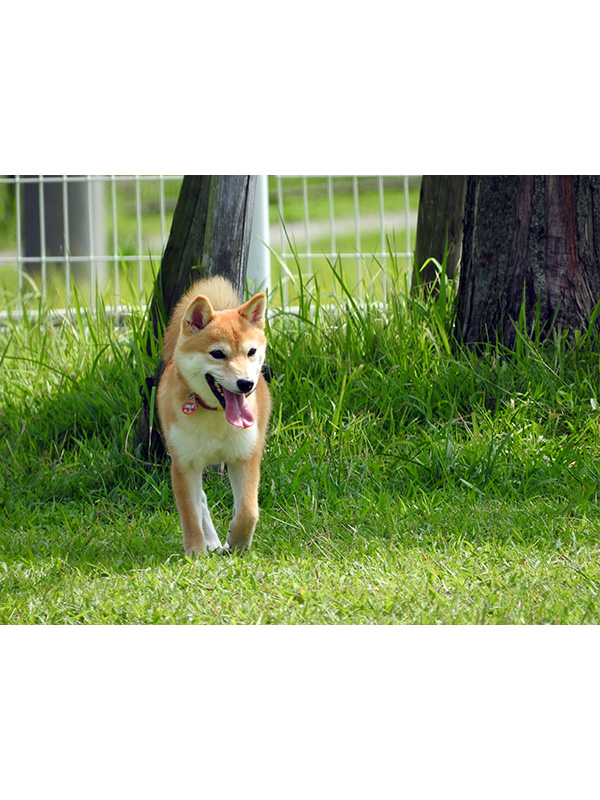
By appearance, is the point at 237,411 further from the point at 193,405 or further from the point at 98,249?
the point at 98,249

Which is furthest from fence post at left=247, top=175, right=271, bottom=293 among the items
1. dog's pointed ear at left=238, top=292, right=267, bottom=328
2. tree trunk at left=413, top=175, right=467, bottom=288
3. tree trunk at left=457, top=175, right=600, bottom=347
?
dog's pointed ear at left=238, top=292, right=267, bottom=328

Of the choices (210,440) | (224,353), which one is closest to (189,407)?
(210,440)

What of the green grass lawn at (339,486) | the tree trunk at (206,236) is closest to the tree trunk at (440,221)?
the green grass lawn at (339,486)

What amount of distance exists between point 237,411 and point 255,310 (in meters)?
0.48

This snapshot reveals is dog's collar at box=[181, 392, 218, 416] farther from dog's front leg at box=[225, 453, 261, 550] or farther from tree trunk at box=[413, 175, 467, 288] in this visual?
tree trunk at box=[413, 175, 467, 288]

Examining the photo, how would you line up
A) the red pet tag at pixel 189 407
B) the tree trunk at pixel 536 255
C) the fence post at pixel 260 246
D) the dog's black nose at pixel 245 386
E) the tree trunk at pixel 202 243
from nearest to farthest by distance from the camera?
the dog's black nose at pixel 245 386, the red pet tag at pixel 189 407, the tree trunk at pixel 202 243, the tree trunk at pixel 536 255, the fence post at pixel 260 246

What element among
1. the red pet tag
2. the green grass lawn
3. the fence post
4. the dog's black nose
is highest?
the fence post

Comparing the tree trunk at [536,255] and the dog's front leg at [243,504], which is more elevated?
the tree trunk at [536,255]

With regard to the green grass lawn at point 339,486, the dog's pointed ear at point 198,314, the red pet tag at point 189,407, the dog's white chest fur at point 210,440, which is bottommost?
the green grass lawn at point 339,486

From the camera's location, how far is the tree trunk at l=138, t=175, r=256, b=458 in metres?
4.83

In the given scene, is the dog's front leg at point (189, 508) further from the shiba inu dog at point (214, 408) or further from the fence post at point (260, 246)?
the fence post at point (260, 246)

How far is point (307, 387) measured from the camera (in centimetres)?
514

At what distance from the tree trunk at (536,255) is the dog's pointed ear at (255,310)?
2.14m

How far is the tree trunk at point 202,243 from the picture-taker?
4.83 meters
